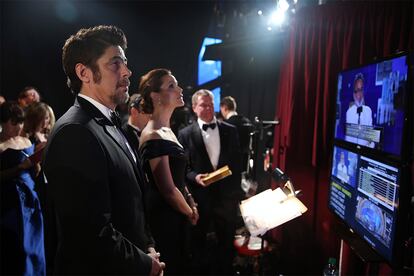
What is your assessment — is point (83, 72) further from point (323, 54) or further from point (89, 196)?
point (323, 54)

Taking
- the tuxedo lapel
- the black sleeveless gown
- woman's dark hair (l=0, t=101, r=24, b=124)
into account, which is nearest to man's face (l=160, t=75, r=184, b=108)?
the black sleeveless gown

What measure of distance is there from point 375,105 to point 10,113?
2.21m

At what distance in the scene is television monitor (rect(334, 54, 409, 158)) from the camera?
135 cm

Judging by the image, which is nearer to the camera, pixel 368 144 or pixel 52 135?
pixel 52 135

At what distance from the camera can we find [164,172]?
174 centimetres

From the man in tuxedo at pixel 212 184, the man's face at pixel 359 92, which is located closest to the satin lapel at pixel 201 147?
the man in tuxedo at pixel 212 184

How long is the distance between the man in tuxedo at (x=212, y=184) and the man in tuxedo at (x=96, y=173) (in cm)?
180

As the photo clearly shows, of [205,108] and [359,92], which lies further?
[205,108]

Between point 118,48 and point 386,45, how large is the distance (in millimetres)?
1772

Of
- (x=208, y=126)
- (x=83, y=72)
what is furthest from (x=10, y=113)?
(x=208, y=126)

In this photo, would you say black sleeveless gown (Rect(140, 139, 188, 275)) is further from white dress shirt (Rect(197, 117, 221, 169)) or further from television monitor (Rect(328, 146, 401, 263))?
white dress shirt (Rect(197, 117, 221, 169))

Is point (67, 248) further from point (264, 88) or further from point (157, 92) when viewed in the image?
point (264, 88)

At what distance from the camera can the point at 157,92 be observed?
1.85 meters

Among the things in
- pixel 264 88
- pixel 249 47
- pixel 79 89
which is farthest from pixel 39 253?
pixel 264 88
